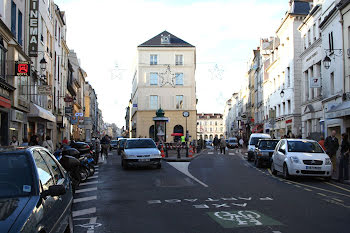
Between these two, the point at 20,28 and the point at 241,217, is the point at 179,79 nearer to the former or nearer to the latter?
the point at 20,28

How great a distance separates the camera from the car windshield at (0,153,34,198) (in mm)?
4101

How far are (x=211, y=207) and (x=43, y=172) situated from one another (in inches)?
193

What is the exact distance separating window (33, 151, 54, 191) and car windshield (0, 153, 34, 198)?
0.15 metres

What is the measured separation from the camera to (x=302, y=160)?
14.9 m

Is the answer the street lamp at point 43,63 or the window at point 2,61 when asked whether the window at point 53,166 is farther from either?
the street lamp at point 43,63

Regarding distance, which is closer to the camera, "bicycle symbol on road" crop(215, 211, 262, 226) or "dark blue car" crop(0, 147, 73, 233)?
"dark blue car" crop(0, 147, 73, 233)

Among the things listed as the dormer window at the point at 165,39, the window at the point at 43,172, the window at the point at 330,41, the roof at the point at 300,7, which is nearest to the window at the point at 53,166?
the window at the point at 43,172

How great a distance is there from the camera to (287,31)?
4188 centimetres

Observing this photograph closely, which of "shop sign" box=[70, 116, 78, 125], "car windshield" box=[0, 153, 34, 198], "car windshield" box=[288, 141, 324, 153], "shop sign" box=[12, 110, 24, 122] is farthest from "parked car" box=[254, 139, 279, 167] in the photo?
"shop sign" box=[70, 116, 78, 125]

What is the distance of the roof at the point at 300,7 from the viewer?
40.0 metres

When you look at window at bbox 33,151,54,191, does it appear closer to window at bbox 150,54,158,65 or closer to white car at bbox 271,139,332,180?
white car at bbox 271,139,332,180

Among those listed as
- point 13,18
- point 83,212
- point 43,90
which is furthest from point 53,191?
point 43,90

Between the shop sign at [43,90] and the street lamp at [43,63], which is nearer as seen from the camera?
the shop sign at [43,90]

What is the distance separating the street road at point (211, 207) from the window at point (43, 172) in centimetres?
221
